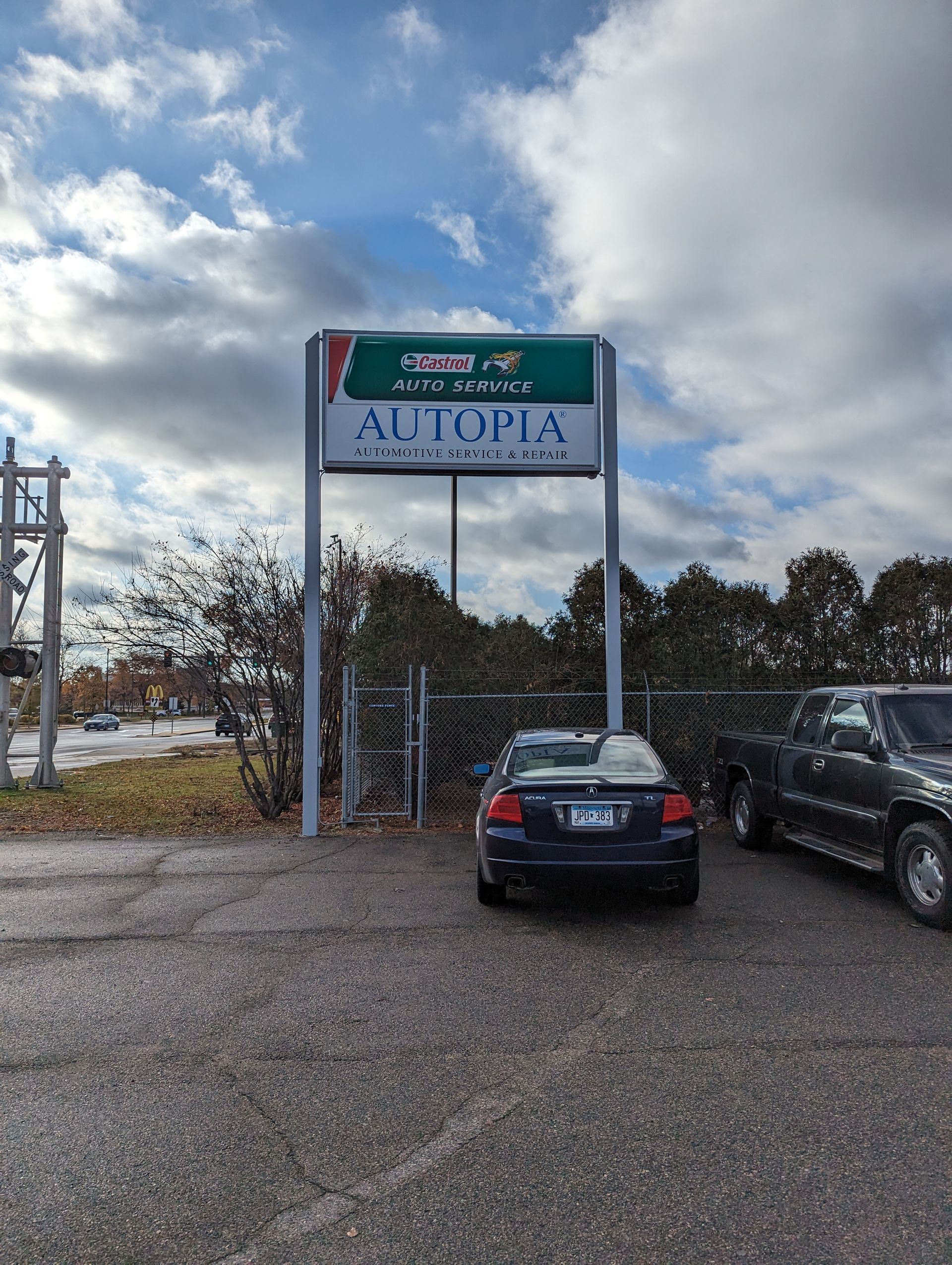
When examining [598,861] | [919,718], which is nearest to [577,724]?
[919,718]

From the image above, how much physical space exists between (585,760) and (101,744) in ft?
118

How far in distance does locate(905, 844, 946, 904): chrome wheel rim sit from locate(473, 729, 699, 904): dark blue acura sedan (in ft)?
5.24

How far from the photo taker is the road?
26.9 meters

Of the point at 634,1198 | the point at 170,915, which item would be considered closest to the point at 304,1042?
the point at 634,1198

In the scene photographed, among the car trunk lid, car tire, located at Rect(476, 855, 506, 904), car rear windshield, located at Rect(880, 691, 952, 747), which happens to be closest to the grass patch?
car tire, located at Rect(476, 855, 506, 904)

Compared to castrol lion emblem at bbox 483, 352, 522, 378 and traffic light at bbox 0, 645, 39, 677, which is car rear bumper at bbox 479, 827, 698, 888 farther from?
traffic light at bbox 0, 645, 39, 677

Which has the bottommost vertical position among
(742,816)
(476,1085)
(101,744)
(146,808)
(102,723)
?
(101,744)

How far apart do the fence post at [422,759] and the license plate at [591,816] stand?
4813 mm

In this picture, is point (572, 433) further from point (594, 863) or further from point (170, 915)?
point (170, 915)

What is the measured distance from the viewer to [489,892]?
7152 millimetres

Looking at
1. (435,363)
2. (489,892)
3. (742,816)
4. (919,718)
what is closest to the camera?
(489,892)

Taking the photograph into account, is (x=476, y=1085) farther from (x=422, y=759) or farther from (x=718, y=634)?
(x=718, y=634)

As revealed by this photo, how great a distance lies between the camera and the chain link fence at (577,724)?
511 inches

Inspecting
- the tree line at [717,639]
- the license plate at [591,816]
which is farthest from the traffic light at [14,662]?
the license plate at [591,816]
